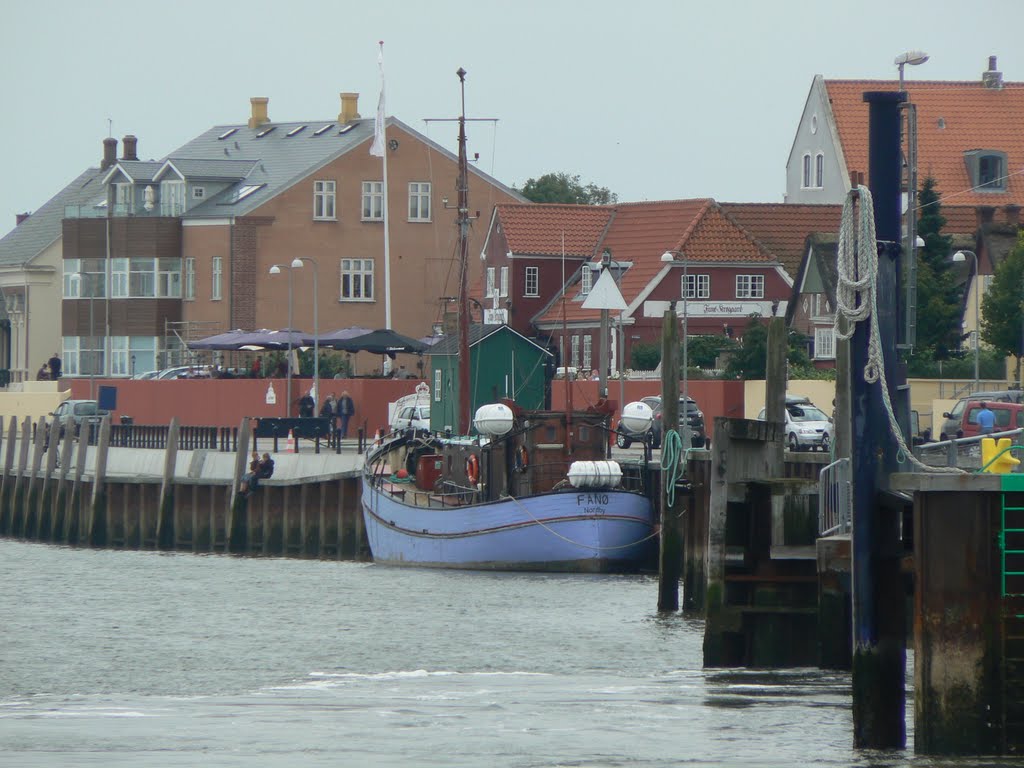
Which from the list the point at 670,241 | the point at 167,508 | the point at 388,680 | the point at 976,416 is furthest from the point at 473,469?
the point at 670,241

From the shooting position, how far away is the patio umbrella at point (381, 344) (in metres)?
66.1

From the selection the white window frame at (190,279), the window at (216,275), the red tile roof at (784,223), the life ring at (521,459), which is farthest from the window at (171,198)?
the life ring at (521,459)

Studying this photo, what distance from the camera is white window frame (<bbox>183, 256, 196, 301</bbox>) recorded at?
3403 inches

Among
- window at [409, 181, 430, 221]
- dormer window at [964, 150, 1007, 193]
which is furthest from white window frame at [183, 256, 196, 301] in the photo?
dormer window at [964, 150, 1007, 193]

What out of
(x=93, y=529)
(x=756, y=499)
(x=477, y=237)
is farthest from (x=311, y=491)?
(x=477, y=237)

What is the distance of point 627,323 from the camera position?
77188 millimetres

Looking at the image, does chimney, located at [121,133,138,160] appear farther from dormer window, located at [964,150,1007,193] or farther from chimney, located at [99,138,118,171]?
dormer window, located at [964,150,1007,193]

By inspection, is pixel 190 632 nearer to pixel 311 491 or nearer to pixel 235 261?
pixel 311 491

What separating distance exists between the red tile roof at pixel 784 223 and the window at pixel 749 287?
7.30ft

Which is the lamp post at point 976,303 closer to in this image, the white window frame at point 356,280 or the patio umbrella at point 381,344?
the patio umbrella at point 381,344

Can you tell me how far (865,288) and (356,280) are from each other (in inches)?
2826

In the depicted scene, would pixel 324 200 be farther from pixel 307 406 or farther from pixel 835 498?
pixel 835 498

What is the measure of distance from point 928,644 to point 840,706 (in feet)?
17.9

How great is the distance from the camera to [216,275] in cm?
8562
